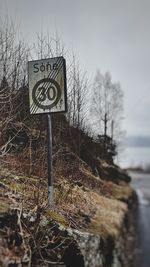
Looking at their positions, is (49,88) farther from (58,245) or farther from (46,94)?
(58,245)

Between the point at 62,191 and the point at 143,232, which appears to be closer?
the point at 62,191

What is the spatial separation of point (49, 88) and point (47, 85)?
3 centimetres

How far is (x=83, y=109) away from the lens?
12.7 feet

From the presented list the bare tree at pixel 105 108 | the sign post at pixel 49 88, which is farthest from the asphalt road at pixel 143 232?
the sign post at pixel 49 88

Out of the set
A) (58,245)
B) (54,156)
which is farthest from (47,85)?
(58,245)

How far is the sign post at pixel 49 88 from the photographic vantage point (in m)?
3.17

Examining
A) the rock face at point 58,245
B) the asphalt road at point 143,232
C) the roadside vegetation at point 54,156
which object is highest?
the roadside vegetation at point 54,156

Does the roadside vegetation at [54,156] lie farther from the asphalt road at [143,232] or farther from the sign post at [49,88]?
the asphalt road at [143,232]

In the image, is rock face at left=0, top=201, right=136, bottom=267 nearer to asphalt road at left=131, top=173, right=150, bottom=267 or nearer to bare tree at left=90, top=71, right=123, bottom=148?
bare tree at left=90, top=71, right=123, bottom=148

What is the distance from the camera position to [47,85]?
3.22 m

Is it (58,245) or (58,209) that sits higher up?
(58,209)

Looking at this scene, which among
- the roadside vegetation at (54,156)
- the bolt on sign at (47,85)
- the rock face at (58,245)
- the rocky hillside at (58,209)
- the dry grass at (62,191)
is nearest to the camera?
the rock face at (58,245)

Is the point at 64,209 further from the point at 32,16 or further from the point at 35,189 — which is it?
the point at 32,16

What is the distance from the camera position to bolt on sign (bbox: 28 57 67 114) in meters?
3.17
